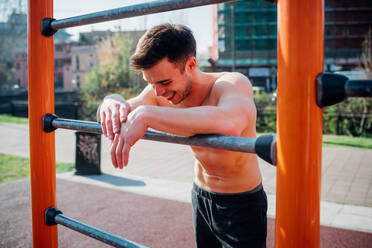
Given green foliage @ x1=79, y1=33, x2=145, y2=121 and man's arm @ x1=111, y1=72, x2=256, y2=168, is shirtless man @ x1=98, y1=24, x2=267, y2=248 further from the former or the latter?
green foliage @ x1=79, y1=33, x2=145, y2=121

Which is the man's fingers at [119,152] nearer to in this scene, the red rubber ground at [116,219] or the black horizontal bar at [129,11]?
the black horizontal bar at [129,11]

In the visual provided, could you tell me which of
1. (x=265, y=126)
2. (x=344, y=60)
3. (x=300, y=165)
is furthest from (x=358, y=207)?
(x=344, y=60)

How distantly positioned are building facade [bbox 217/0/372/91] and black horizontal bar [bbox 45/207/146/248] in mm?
48553

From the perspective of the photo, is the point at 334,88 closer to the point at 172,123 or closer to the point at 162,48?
the point at 172,123

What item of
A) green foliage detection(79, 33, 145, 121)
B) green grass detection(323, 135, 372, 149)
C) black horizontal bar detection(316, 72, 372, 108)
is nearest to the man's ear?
black horizontal bar detection(316, 72, 372, 108)

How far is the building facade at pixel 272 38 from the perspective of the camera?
1929 inches

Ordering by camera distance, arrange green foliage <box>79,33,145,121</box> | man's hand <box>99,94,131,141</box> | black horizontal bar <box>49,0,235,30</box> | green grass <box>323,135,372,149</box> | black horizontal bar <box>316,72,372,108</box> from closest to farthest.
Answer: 1. black horizontal bar <box>316,72,372,108</box>
2. black horizontal bar <box>49,0,235,30</box>
3. man's hand <box>99,94,131,141</box>
4. green grass <box>323,135,372,149</box>
5. green foliage <box>79,33,145,121</box>

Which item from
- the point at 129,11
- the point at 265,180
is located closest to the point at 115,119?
the point at 129,11

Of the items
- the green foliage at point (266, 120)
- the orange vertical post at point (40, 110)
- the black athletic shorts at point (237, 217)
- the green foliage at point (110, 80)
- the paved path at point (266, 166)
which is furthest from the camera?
the green foliage at point (110, 80)

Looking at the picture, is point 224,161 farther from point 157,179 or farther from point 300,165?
point 157,179

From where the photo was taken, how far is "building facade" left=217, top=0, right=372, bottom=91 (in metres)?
49.0

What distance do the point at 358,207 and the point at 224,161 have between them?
3.25 m

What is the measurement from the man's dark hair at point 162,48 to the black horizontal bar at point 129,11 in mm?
317

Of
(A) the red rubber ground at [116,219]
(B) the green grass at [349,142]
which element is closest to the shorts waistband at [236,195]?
(A) the red rubber ground at [116,219]
